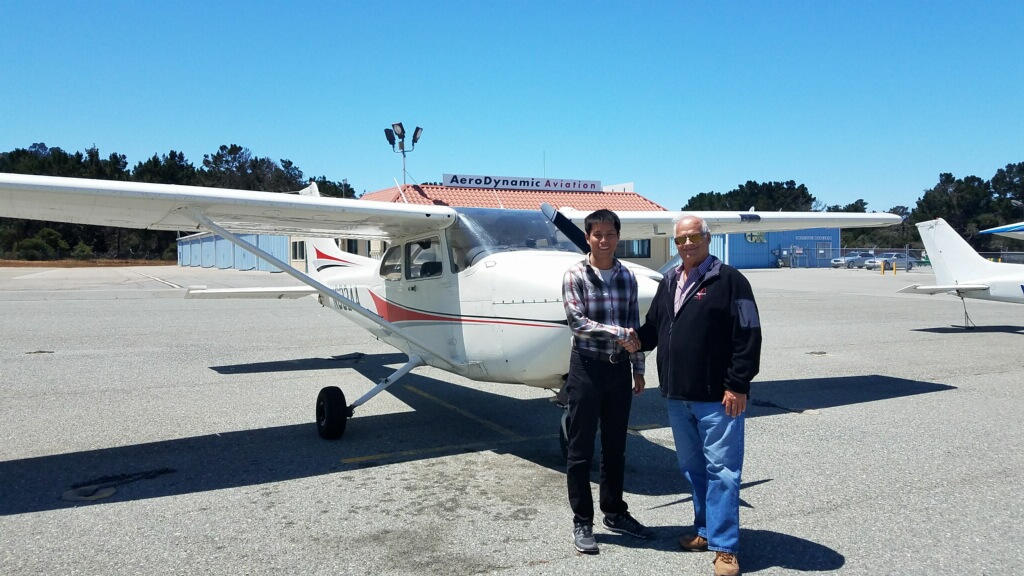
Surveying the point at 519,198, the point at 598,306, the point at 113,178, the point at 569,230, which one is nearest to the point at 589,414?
the point at 598,306

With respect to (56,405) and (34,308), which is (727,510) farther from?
(34,308)

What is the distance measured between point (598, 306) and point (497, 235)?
7.15ft

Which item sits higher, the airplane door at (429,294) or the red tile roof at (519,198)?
the red tile roof at (519,198)

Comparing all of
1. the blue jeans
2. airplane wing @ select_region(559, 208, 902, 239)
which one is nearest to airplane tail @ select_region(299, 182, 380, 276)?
airplane wing @ select_region(559, 208, 902, 239)

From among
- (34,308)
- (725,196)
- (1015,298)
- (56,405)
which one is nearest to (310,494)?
(56,405)

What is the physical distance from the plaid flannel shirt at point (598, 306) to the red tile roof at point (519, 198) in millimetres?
25545

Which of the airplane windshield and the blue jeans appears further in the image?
the airplane windshield

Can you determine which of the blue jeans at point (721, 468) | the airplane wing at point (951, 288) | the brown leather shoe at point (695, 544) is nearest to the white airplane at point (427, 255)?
the blue jeans at point (721, 468)

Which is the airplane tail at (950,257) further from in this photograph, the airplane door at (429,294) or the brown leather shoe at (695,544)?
the brown leather shoe at (695,544)

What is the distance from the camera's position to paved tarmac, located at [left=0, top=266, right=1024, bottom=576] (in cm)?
368

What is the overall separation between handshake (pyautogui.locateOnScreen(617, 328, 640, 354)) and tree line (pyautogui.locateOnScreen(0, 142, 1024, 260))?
55707 millimetres

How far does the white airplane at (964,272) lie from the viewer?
13.8 metres

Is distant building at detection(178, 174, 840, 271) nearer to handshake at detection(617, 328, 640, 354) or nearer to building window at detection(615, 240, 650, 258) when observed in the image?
building window at detection(615, 240, 650, 258)

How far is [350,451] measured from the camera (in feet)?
19.0
